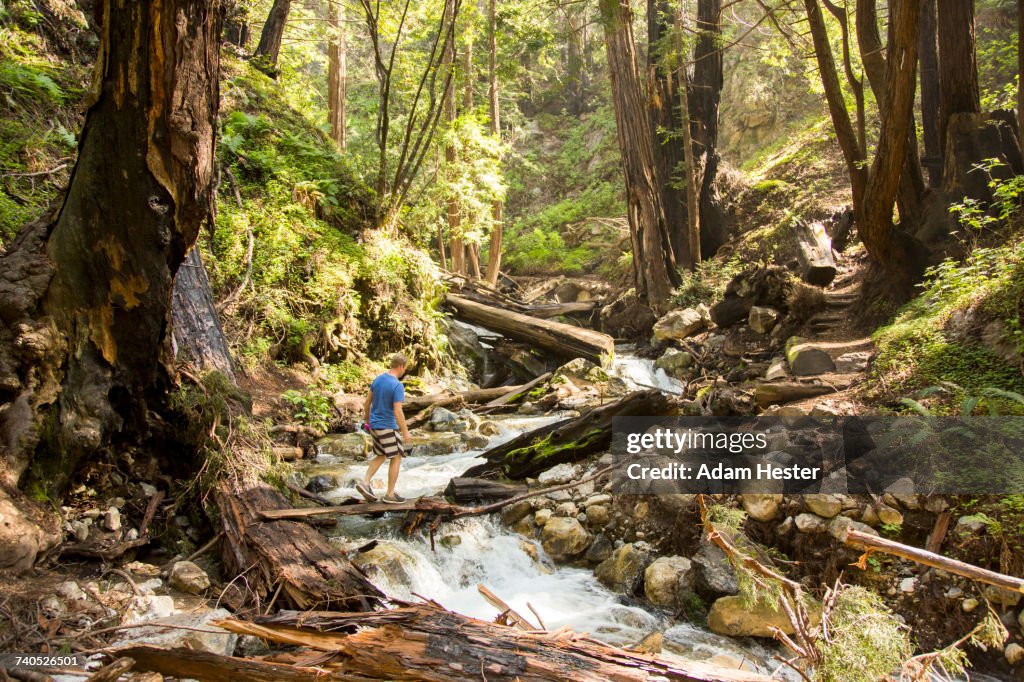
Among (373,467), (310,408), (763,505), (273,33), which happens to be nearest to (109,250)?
(373,467)

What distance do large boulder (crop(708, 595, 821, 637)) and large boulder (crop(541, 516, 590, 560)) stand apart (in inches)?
49.7

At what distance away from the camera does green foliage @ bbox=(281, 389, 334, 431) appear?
7688mm

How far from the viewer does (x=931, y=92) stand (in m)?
9.85

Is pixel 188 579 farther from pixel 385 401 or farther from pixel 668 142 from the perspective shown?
pixel 668 142

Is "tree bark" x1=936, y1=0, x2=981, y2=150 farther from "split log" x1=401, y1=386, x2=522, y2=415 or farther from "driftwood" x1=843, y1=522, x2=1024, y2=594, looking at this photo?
"driftwood" x1=843, y1=522, x2=1024, y2=594

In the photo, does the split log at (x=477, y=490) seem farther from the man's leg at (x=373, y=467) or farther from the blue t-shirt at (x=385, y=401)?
the blue t-shirt at (x=385, y=401)

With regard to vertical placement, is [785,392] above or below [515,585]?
above

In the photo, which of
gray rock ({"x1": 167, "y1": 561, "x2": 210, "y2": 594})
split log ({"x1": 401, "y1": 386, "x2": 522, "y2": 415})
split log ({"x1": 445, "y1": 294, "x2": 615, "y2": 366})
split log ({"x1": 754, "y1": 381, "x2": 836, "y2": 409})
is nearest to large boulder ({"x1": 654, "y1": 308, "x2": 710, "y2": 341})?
split log ({"x1": 445, "y1": 294, "x2": 615, "y2": 366})

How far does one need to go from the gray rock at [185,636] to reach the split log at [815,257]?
9846 millimetres

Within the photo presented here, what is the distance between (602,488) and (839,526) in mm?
2012

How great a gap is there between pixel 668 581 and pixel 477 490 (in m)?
1.96

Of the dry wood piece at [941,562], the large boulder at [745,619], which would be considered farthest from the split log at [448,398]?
the dry wood piece at [941,562]

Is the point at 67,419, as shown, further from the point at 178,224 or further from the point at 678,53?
the point at 678,53

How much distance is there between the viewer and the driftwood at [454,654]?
2.32m
